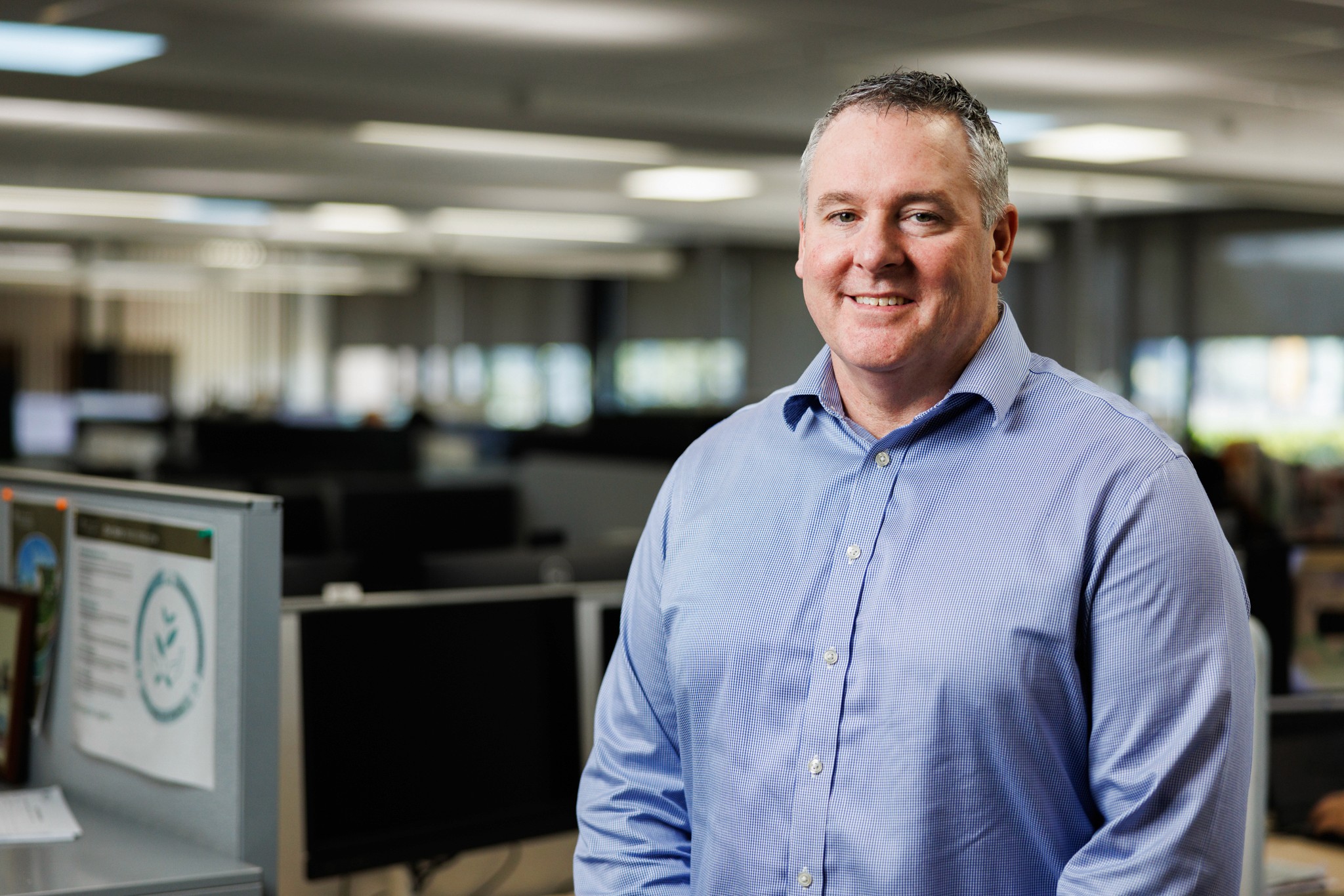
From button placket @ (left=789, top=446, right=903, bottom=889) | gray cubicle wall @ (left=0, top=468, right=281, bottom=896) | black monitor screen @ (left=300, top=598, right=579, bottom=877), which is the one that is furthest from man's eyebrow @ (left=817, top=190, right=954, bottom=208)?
black monitor screen @ (left=300, top=598, right=579, bottom=877)

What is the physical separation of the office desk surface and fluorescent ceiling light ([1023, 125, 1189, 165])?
13.9ft

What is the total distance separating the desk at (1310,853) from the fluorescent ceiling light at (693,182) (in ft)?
14.7

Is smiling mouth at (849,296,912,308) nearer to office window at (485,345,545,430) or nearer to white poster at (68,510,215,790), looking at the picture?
white poster at (68,510,215,790)

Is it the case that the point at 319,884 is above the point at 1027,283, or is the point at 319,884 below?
below

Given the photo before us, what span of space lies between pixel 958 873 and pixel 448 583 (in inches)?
76.9

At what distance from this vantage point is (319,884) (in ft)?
7.46

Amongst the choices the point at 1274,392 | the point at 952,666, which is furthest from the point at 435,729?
the point at 1274,392

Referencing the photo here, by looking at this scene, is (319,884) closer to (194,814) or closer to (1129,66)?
(194,814)

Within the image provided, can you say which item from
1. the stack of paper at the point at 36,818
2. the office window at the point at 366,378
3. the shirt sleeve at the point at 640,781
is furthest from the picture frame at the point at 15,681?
the office window at the point at 366,378

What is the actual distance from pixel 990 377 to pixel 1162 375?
11.0 meters

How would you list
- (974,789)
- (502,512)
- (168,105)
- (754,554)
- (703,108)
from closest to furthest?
(974,789) → (754,554) → (168,105) → (502,512) → (703,108)

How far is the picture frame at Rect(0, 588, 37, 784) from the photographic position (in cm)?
212

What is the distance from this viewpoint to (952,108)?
4.30ft

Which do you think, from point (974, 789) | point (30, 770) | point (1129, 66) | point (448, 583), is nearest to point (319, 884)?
point (30, 770)
